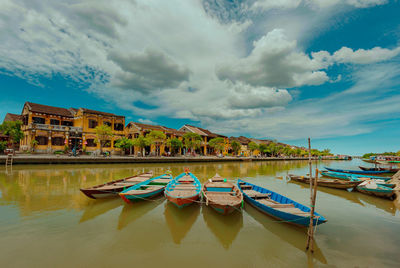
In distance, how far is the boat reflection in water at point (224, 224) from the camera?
6770 millimetres

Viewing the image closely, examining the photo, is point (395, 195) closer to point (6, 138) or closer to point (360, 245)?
point (360, 245)

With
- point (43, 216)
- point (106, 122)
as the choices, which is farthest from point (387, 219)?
point (106, 122)

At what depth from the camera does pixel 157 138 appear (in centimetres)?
4331

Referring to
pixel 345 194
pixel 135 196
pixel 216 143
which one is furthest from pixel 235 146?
pixel 135 196

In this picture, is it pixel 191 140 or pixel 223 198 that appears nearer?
pixel 223 198

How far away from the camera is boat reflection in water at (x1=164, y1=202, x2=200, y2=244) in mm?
6977

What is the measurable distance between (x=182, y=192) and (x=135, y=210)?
2518 mm

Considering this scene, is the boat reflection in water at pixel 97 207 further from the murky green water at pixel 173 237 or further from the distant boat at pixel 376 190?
the distant boat at pixel 376 190

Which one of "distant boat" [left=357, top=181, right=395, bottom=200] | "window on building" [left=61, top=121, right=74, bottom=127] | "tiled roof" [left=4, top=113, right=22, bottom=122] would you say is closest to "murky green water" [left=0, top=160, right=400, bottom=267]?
"distant boat" [left=357, top=181, right=395, bottom=200]

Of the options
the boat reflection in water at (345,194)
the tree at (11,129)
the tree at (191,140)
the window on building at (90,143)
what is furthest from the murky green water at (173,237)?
the tree at (191,140)

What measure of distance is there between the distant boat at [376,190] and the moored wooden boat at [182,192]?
1294 centimetres

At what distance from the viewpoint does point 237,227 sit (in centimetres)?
768

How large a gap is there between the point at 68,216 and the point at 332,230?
11.5 m

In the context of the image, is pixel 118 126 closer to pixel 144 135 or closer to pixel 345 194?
pixel 144 135
